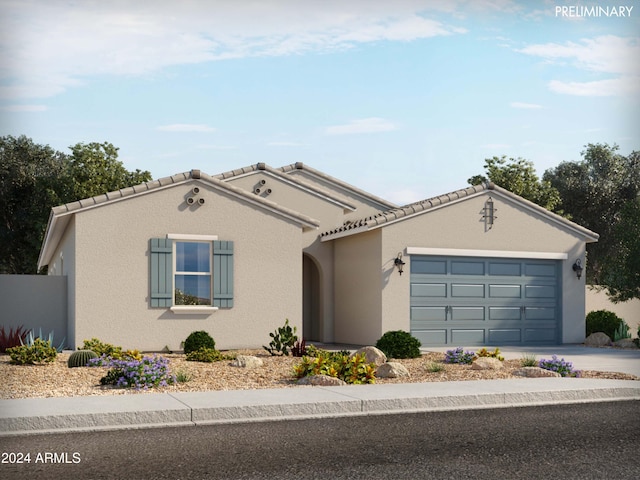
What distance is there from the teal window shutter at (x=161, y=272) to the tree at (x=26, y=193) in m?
17.9

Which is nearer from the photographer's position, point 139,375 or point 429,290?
point 139,375

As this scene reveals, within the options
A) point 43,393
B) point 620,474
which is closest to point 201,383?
point 43,393

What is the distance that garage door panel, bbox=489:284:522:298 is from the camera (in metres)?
20.5

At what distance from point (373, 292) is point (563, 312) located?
5.63 m

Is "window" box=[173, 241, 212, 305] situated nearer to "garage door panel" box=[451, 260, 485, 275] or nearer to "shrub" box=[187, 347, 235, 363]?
"shrub" box=[187, 347, 235, 363]

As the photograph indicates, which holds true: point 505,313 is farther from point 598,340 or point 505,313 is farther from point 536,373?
point 536,373

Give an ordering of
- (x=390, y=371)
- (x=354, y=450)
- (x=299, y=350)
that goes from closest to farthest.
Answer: (x=354, y=450), (x=390, y=371), (x=299, y=350)

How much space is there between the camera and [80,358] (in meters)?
13.8

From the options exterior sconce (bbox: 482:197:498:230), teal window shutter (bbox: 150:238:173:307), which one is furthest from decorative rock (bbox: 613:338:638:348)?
teal window shutter (bbox: 150:238:173:307)

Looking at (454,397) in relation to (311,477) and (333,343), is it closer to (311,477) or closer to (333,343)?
(311,477)

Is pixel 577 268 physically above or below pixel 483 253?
below

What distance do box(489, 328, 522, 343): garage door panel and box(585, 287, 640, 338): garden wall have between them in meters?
7.24

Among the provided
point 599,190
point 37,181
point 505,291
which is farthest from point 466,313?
point 37,181

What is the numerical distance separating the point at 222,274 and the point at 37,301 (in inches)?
175
